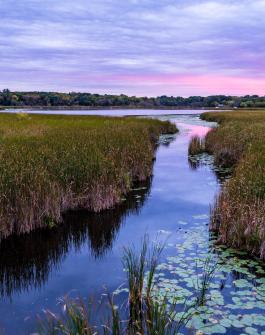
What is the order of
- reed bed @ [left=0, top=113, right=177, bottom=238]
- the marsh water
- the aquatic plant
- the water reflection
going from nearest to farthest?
the marsh water, the water reflection, reed bed @ [left=0, top=113, right=177, bottom=238], the aquatic plant

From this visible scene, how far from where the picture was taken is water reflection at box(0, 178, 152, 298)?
8.16 metres

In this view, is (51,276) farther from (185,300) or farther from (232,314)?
(232,314)

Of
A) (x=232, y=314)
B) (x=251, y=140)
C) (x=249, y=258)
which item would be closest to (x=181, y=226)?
(x=249, y=258)

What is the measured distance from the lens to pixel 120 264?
28.9 ft

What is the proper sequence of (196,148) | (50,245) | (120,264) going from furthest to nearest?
1. (196,148)
2. (50,245)
3. (120,264)

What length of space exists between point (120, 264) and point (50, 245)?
2.09 meters

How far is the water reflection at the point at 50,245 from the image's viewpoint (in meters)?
8.16

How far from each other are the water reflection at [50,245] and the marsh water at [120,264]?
0.02 metres

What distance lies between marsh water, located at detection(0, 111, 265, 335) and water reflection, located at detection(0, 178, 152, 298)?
2cm

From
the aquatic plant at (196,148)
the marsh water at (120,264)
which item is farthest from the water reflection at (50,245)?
the aquatic plant at (196,148)

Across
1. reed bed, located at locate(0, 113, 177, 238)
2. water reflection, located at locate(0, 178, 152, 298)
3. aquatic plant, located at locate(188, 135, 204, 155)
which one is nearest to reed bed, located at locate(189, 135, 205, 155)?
aquatic plant, located at locate(188, 135, 204, 155)

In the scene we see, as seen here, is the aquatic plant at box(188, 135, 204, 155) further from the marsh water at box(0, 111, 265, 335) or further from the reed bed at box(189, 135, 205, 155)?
the marsh water at box(0, 111, 265, 335)

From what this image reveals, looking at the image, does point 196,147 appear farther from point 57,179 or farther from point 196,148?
point 57,179

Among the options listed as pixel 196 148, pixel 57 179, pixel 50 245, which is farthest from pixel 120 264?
pixel 196 148
